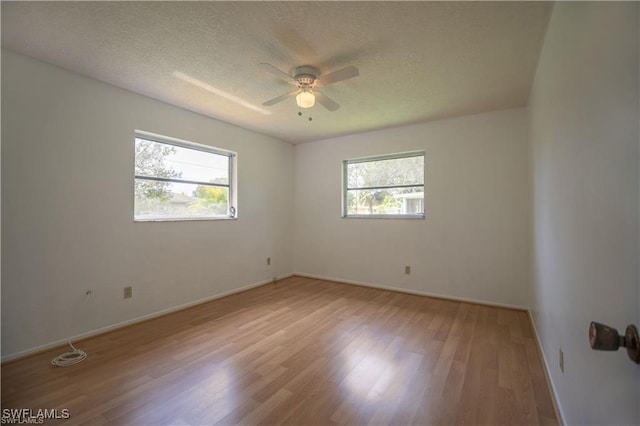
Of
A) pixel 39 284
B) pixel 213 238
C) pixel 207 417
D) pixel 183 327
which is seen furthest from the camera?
pixel 213 238

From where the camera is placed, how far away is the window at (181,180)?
3.14 meters

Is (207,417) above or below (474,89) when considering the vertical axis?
below

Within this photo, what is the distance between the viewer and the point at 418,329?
2818mm

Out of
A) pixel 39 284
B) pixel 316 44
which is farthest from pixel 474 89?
pixel 39 284

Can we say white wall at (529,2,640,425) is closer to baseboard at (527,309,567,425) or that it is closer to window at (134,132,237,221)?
baseboard at (527,309,567,425)

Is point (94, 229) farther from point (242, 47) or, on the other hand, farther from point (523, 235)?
point (523, 235)

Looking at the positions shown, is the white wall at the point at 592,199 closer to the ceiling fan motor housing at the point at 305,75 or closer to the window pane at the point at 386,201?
the ceiling fan motor housing at the point at 305,75

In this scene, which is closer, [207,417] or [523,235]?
[207,417]

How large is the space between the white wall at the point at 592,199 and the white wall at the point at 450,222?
1.65 m

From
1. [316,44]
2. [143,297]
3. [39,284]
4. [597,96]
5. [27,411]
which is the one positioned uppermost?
[316,44]

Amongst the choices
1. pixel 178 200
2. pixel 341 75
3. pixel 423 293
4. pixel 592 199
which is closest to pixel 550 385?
pixel 592 199

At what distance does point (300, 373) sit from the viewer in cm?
203

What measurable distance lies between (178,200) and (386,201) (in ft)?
9.81

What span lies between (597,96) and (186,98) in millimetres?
3396
